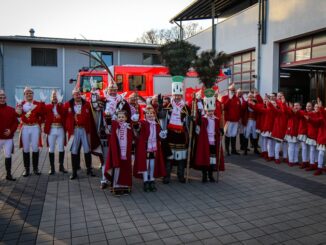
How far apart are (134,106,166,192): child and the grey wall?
1690 centimetres

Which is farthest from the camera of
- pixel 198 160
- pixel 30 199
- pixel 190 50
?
pixel 190 50

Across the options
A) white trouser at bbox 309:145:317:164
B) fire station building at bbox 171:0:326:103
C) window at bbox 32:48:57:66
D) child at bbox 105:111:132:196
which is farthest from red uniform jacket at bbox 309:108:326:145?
window at bbox 32:48:57:66

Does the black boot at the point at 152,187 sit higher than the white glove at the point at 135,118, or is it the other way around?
the white glove at the point at 135,118

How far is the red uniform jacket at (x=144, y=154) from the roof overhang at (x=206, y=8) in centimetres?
1296

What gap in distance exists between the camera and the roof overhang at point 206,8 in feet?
58.0

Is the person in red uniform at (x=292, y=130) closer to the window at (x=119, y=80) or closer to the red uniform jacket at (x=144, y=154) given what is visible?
the red uniform jacket at (x=144, y=154)

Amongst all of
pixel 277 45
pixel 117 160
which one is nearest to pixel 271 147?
pixel 117 160

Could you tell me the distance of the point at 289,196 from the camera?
5590mm

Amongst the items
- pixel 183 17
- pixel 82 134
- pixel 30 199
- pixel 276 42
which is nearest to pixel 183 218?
pixel 30 199

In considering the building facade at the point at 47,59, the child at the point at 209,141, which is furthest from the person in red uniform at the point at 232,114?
the building facade at the point at 47,59

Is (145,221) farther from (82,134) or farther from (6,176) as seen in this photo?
(6,176)

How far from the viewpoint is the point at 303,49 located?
11875 millimetres

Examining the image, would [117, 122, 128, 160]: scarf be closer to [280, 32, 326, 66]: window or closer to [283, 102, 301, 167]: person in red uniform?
[283, 102, 301, 167]: person in red uniform

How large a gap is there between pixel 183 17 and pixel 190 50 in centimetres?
734
